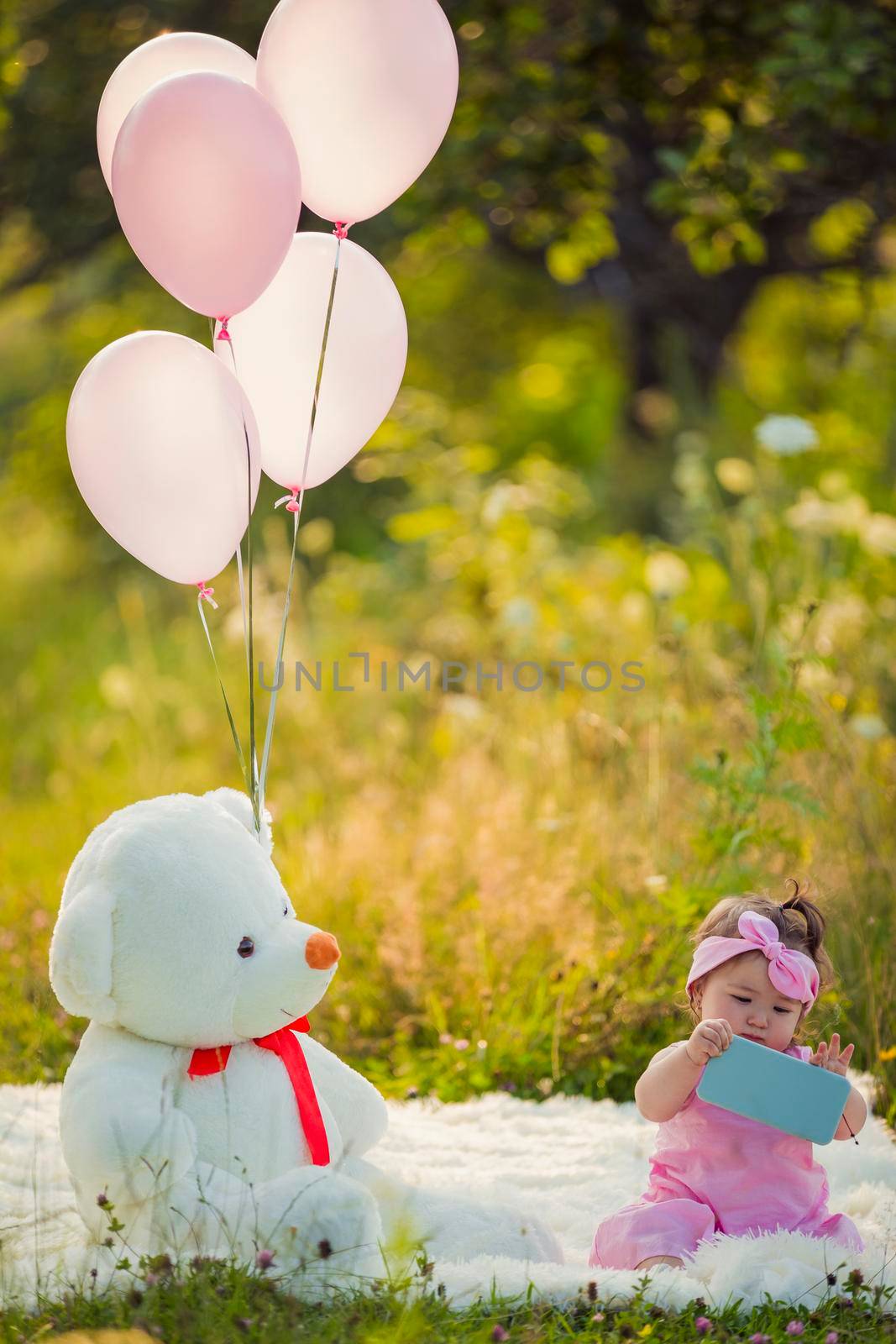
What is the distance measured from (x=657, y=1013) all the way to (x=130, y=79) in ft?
7.52

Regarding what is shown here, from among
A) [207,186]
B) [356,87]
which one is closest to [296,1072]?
[207,186]

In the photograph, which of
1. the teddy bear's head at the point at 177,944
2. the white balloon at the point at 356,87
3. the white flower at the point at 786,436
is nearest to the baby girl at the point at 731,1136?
the teddy bear's head at the point at 177,944

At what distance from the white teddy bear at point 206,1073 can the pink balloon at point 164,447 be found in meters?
0.48

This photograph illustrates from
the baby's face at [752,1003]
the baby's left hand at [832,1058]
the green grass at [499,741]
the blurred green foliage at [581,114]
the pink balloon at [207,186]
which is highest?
the pink balloon at [207,186]

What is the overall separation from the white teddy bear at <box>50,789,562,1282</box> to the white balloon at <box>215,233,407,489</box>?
0.80 metres

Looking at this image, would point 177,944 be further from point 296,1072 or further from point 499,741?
point 499,741

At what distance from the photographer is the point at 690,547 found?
233 inches

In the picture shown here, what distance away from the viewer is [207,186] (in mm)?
2297

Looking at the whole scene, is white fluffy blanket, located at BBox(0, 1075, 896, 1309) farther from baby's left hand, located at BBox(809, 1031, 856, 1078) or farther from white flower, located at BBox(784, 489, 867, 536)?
white flower, located at BBox(784, 489, 867, 536)

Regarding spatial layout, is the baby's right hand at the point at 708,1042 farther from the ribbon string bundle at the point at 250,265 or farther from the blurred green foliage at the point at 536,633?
the ribbon string bundle at the point at 250,265

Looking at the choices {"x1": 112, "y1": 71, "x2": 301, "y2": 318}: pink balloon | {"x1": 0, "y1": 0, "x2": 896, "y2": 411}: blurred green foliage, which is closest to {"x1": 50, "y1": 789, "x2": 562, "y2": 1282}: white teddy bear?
{"x1": 112, "y1": 71, "x2": 301, "y2": 318}: pink balloon

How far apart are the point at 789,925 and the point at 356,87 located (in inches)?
66.8

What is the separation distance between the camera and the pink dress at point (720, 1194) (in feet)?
7.50

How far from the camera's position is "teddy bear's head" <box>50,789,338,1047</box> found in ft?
7.00
